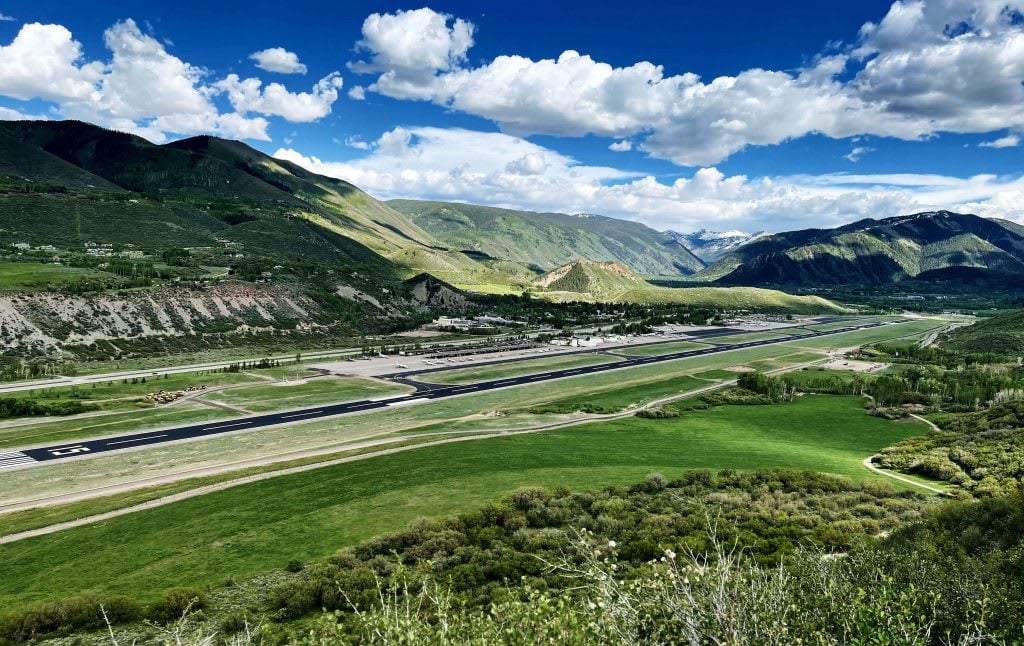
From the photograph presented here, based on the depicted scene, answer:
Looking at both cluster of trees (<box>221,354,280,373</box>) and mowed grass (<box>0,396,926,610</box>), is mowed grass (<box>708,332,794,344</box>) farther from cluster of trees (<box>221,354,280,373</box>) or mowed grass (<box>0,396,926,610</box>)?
cluster of trees (<box>221,354,280,373</box>)

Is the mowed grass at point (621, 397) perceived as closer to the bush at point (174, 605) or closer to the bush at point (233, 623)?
the bush at point (174, 605)

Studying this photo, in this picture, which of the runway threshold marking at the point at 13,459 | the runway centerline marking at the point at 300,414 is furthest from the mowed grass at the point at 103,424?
the runway centerline marking at the point at 300,414

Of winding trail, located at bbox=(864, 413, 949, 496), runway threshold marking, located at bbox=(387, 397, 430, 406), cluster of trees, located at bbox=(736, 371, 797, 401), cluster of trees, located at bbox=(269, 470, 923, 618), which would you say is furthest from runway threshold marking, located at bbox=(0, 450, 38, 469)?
cluster of trees, located at bbox=(736, 371, 797, 401)

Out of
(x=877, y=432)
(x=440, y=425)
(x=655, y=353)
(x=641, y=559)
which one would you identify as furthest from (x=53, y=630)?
(x=655, y=353)

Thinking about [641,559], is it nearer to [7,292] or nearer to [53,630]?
[53,630]

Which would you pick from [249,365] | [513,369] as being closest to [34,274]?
[249,365]
